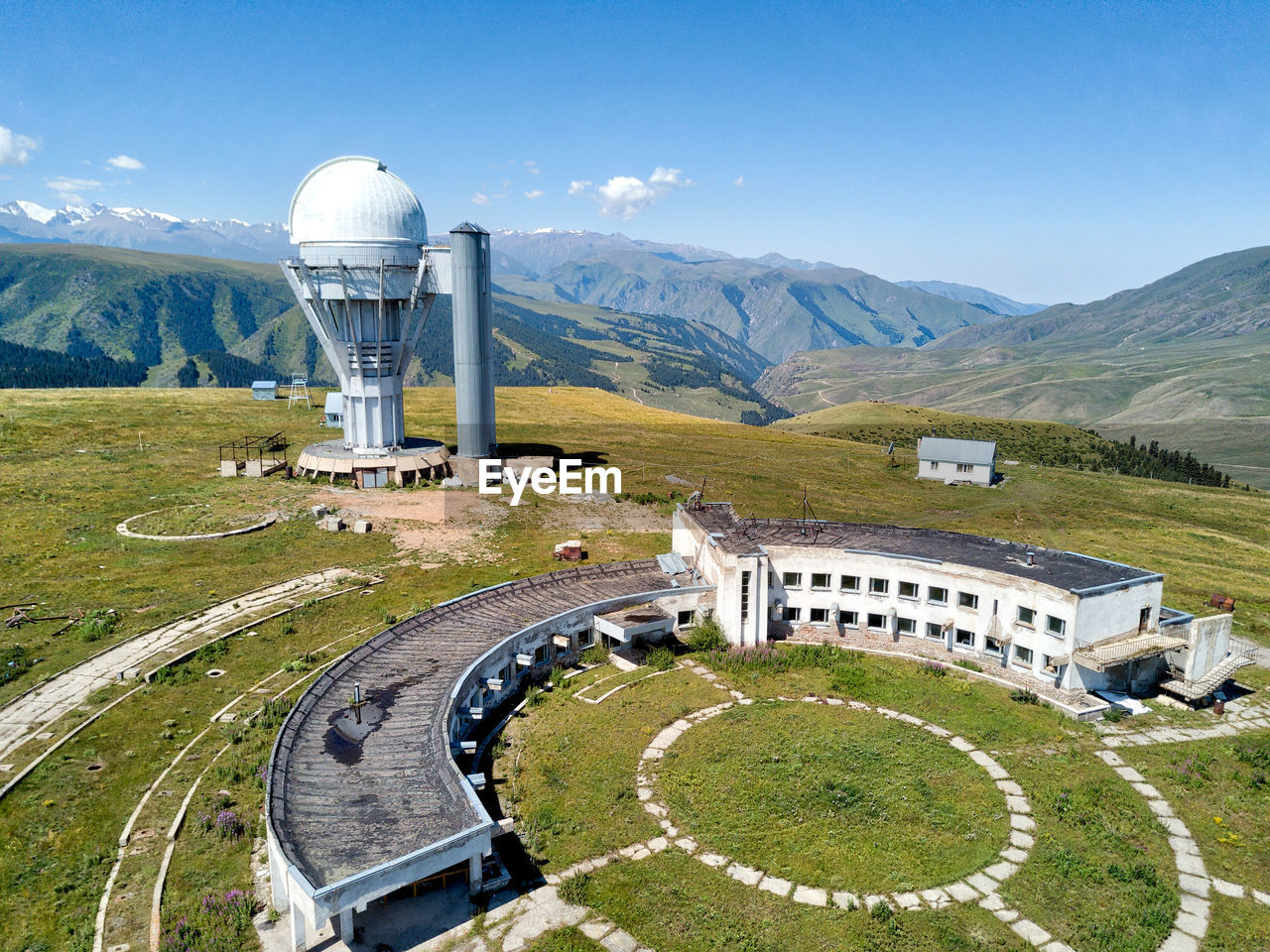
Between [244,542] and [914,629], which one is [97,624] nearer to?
[244,542]

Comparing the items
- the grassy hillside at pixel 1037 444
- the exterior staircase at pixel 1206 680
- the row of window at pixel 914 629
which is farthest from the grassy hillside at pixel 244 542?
the grassy hillside at pixel 1037 444

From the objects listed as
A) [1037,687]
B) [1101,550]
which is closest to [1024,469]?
[1101,550]

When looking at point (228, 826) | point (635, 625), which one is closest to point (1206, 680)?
point (635, 625)

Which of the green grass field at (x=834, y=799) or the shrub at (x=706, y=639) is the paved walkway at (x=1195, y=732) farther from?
the shrub at (x=706, y=639)

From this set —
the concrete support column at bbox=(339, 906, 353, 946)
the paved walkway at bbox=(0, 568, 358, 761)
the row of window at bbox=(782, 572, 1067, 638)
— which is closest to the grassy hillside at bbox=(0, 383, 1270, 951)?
the paved walkway at bbox=(0, 568, 358, 761)

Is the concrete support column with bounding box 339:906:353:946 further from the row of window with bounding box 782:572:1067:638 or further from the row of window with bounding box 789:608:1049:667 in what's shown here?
the row of window with bounding box 789:608:1049:667

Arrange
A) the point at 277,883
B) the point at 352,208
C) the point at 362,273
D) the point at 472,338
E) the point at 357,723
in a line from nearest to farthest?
1. the point at 277,883
2. the point at 357,723
3. the point at 352,208
4. the point at 362,273
5. the point at 472,338
